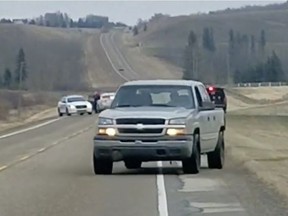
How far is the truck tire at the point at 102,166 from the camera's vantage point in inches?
885

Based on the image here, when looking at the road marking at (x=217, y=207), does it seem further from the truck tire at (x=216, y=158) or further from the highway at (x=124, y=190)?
the truck tire at (x=216, y=158)

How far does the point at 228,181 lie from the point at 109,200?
13.5ft

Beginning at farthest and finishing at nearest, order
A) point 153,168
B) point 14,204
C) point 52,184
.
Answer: point 153,168 < point 52,184 < point 14,204

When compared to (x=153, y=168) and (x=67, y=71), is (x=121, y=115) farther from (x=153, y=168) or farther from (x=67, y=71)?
(x=67, y=71)

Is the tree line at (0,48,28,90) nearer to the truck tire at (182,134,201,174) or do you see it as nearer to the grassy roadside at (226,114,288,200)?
the grassy roadside at (226,114,288,200)

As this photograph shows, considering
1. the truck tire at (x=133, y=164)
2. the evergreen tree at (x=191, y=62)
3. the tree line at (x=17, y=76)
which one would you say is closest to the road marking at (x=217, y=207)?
the truck tire at (x=133, y=164)

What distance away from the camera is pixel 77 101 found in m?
72.6

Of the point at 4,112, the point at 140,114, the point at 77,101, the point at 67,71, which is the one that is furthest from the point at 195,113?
the point at 67,71

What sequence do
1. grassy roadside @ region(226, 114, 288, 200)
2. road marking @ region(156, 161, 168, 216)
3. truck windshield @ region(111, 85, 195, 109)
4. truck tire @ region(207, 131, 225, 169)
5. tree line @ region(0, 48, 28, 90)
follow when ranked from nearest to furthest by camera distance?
road marking @ region(156, 161, 168, 216), grassy roadside @ region(226, 114, 288, 200), truck windshield @ region(111, 85, 195, 109), truck tire @ region(207, 131, 225, 169), tree line @ region(0, 48, 28, 90)

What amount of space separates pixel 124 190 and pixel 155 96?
14.3 feet

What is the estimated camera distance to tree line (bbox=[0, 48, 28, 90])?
162m

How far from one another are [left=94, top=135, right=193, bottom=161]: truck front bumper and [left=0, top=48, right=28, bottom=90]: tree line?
135 m

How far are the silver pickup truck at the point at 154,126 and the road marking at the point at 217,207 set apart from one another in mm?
4770

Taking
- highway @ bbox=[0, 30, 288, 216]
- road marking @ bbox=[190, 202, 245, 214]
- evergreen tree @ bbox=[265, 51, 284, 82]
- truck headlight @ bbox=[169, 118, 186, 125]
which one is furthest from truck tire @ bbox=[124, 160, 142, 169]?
evergreen tree @ bbox=[265, 51, 284, 82]
